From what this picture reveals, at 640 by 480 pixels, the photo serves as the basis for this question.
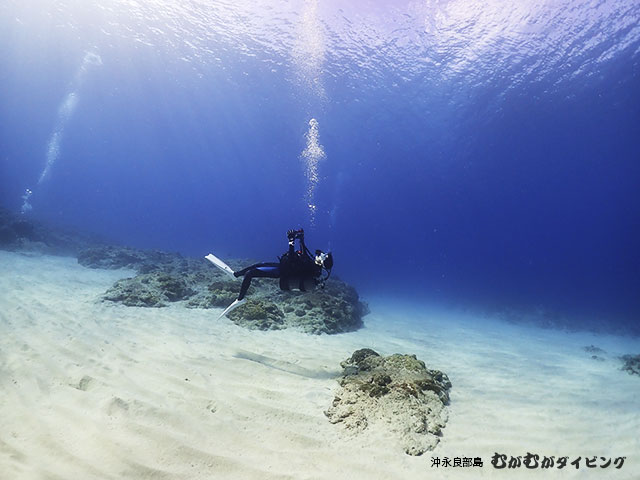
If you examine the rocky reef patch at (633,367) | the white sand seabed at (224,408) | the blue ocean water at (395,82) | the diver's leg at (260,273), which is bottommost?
the white sand seabed at (224,408)

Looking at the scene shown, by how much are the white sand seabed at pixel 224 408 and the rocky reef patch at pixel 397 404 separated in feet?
0.50

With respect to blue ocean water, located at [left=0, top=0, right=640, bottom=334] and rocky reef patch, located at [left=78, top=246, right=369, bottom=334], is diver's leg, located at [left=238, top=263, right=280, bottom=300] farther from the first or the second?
blue ocean water, located at [left=0, top=0, right=640, bottom=334]

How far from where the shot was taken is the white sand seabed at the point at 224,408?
3234 mm

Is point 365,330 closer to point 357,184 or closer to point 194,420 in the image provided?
point 194,420

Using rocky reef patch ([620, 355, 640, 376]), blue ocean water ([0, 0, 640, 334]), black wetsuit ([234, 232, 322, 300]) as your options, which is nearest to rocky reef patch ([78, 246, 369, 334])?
black wetsuit ([234, 232, 322, 300])

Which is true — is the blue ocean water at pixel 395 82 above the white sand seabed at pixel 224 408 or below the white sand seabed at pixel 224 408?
above

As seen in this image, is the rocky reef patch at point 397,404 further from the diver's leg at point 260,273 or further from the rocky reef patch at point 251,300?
the rocky reef patch at point 251,300

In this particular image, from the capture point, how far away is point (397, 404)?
4.37 meters

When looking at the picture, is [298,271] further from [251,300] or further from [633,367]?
[633,367]

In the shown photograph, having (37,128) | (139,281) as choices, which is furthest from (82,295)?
(37,128)

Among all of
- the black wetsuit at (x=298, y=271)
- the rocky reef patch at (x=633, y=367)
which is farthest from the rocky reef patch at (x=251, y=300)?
the rocky reef patch at (x=633, y=367)

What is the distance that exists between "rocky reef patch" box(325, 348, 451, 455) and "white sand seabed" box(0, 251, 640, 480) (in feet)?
0.50

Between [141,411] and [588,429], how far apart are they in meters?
6.19

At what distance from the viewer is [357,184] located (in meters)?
103
